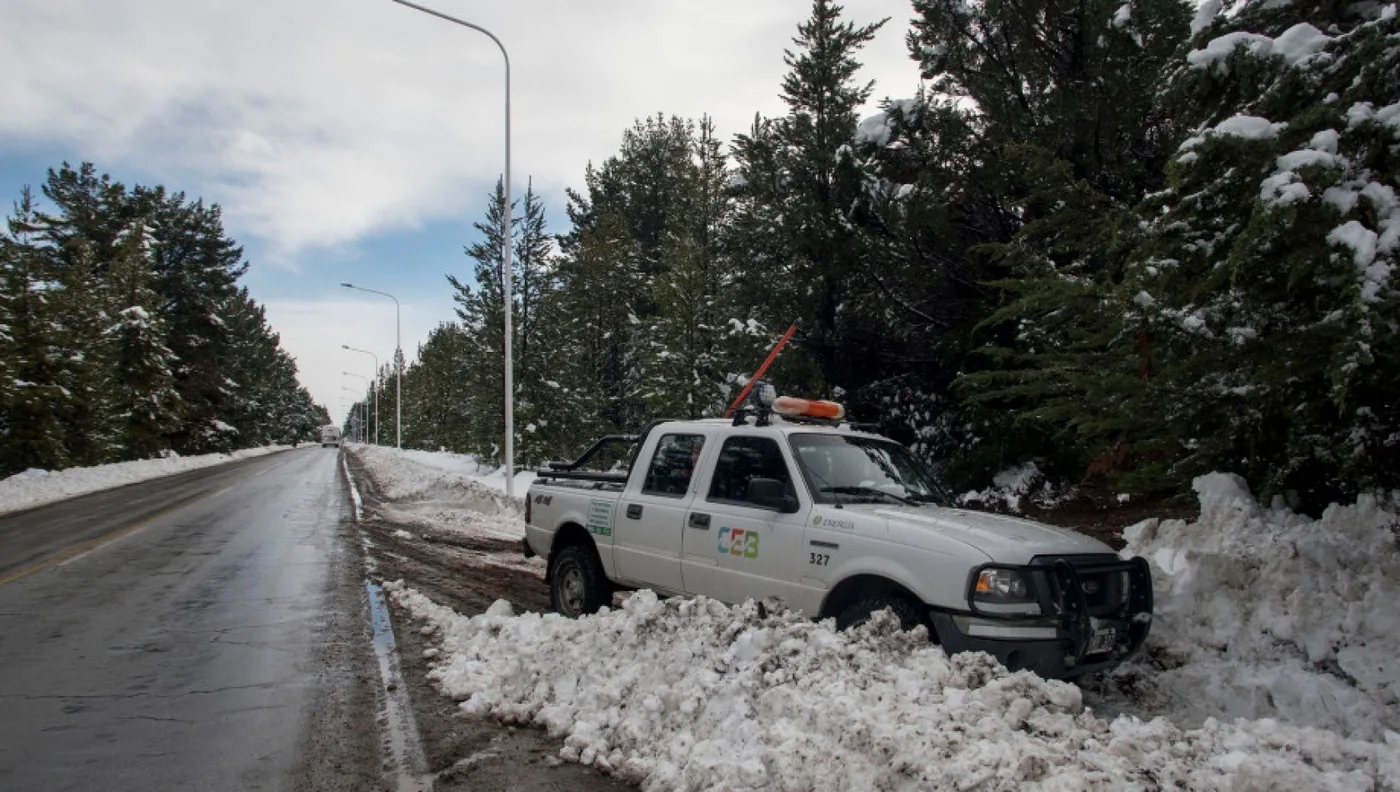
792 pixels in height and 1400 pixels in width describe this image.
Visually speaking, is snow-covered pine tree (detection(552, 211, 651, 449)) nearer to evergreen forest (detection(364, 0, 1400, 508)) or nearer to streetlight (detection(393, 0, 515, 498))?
evergreen forest (detection(364, 0, 1400, 508))

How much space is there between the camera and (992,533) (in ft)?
15.5

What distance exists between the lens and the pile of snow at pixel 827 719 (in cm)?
310

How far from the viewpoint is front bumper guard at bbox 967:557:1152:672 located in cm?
437

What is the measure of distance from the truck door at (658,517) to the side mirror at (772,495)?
94 centimetres

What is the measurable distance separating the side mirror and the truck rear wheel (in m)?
0.74

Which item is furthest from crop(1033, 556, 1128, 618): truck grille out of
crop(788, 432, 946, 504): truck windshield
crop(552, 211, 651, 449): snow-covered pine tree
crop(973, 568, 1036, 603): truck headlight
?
crop(552, 211, 651, 449): snow-covered pine tree

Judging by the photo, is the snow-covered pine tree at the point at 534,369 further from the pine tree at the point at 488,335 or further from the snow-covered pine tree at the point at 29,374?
the snow-covered pine tree at the point at 29,374

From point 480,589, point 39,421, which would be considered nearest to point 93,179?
point 39,421

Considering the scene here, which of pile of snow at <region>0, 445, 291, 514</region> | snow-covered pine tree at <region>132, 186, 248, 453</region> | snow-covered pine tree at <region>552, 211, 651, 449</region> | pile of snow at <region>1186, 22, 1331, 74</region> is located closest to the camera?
pile of snow at <region>1186, 22, 1331, 74</region>

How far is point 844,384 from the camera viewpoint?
20.3 metres

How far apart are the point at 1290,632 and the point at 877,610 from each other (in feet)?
9.61

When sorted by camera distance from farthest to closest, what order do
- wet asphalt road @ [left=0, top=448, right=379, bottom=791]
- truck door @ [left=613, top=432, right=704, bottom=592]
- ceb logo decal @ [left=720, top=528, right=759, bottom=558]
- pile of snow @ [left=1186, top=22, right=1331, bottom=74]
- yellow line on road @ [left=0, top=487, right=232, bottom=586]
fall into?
yellow line on road @ [left=0, top=487, right=232, bottom=586] < truck door @ [left=613, top=432, right=704, bottom=592] < ceb logo decal @ [left=720, top=528, right=759, bottom=558] < pile of snow @ [left=1186, top=22, right=1331, bottom=74] < wet asphalt road @ [left=0, top=448, right=379, bottom=791]

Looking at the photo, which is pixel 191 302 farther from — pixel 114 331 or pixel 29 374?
pixel 29 374

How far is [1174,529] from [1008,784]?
18.9 feet
